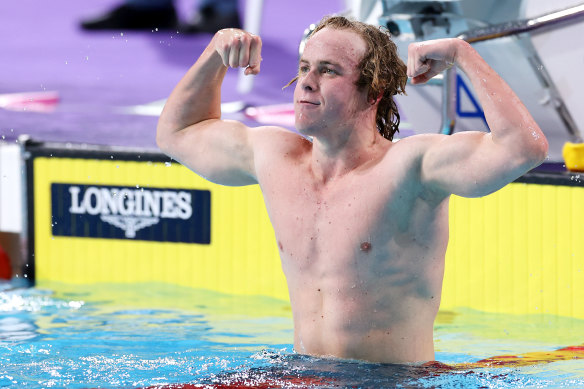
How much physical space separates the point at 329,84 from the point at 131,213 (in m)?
2.28

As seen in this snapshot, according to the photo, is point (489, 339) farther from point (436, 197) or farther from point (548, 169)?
point (436, 197)

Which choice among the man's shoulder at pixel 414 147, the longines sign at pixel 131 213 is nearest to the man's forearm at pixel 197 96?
the man's shoulder at pixel 414 147

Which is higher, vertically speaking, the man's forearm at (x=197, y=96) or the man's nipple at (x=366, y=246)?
the man's forearm at (x=197, y=96)

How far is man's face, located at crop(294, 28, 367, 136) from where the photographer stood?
7.88ft

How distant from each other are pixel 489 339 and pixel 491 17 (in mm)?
1465

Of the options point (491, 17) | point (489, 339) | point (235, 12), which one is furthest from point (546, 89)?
point (235, 12)

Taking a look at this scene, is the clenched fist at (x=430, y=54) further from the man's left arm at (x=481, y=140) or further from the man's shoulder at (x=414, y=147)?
the man's shoulder at (x=414, y=147)

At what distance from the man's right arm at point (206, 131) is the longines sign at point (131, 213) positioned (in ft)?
5.52

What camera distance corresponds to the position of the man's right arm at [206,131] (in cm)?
265

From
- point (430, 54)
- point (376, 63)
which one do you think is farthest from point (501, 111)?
point (376, 63)

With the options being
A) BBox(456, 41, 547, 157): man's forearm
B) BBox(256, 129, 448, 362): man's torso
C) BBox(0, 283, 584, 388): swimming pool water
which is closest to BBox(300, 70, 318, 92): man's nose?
BBox(256, 129, 448, 362): man's torso

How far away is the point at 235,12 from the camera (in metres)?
9.95

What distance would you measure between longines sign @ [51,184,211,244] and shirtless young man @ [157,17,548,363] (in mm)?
1824

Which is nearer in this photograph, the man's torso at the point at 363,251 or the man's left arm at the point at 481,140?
the man's left arm at the point at 481,140
